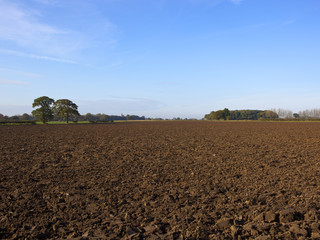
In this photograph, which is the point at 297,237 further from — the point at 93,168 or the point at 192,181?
the point at 93,168

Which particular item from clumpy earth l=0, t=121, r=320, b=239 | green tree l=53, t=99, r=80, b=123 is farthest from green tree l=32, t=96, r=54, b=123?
clumpy earth l=0, t=121, r=320, b=239

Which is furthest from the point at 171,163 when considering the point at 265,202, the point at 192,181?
the point at 265,202

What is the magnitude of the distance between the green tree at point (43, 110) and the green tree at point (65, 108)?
3.94m

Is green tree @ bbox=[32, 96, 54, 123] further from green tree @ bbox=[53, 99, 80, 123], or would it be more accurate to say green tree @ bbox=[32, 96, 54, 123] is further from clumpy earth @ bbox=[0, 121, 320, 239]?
clumpy earth @ bbox=[0, 121, 320, 239]

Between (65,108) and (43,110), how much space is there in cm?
927

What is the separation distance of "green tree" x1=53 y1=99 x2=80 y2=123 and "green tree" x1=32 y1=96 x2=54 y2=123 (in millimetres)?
3938

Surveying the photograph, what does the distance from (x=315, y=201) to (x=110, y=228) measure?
5.91 metres

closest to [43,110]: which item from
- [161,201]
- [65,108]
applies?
[65,108]

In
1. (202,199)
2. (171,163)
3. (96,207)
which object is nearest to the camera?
(96,207)

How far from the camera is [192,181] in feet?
29.8

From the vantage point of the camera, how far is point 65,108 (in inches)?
3610

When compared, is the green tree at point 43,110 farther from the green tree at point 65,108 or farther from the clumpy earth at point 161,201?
the clumpy earth at point 161,201

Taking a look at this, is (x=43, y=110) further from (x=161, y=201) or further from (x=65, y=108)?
(x=161, y=201)

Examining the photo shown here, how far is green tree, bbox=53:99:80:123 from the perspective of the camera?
91125 mm
